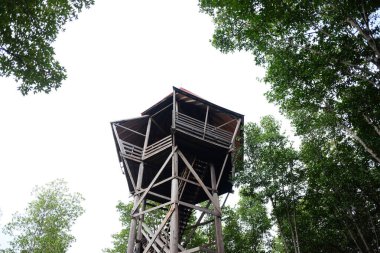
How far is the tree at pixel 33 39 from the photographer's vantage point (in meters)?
6.75

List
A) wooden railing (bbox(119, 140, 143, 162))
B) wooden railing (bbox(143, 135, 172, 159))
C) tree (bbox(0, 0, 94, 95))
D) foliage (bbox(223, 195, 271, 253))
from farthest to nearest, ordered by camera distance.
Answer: foliage (bbox(223, 195, 271, 253)) < wooden railing (bbox(119, 140, 143, 162)) < wooden railing (bbox(143, 135, 172, 159)) < tree (bbox(0, 0, 94, 95))

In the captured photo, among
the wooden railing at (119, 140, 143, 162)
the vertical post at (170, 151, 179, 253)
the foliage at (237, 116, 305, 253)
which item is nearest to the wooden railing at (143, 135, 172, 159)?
the wooden railing at (119, 140, 143, 162)

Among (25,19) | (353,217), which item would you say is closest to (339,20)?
(25,19)

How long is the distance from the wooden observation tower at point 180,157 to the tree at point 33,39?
4677 mm

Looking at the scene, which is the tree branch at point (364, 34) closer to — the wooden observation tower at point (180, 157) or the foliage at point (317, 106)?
the foliage at point (317, 106)

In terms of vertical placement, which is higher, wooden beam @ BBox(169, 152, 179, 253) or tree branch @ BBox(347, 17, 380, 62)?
tree branch @ BBox(347, 17, 380, 62)

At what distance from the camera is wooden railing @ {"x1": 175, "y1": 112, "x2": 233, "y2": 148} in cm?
1090

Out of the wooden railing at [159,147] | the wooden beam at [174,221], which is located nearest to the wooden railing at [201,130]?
the wooden railing at [159,147]

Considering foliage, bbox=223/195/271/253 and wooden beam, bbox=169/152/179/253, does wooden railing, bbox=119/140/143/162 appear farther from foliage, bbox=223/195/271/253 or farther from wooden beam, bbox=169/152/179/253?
foliage, bbox=223/195/271/253

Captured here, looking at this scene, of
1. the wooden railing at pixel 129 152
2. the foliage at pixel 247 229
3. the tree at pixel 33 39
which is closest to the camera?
the tree at pixel 33 39

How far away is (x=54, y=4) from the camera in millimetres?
7488

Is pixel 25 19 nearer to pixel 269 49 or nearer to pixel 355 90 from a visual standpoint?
pixel 269 49

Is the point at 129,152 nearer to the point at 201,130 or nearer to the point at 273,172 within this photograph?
the point at 201,130

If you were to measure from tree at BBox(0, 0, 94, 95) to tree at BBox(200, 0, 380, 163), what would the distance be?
13.6 ft
